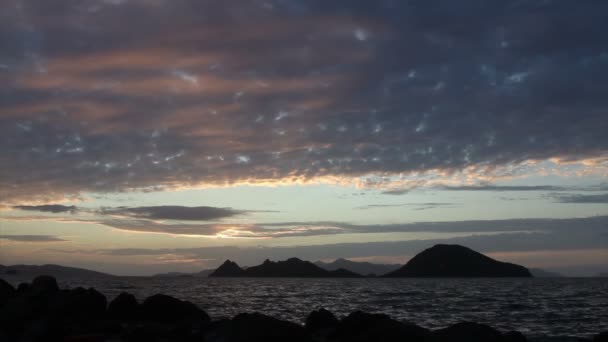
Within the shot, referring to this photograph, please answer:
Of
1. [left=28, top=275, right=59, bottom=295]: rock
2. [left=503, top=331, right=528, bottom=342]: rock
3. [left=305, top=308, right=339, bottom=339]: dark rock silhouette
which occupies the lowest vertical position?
[left=305, top=308, right=339, bottom=339]: dark rock silhouette

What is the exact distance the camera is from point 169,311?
34.5 metres

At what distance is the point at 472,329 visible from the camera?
19.8m

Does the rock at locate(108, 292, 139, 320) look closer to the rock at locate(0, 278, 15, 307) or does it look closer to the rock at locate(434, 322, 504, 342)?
the rock at locate(0, 278, 15, 307)

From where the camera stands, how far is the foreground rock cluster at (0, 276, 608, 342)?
20.0 m

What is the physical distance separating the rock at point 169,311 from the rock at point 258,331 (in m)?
13.4

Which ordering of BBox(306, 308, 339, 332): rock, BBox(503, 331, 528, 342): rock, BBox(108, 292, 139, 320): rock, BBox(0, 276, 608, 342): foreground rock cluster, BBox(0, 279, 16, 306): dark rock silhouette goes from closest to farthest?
BBox(0, 276, 608, 342): foreground rock cluster < BBox(503, 331, 528, 342): rock < BBox(306, 308, 339, 332): rock < BBox(108, 292, 139, 320): rock < BBox(0, 279, 16, 306): dark rock silhouette

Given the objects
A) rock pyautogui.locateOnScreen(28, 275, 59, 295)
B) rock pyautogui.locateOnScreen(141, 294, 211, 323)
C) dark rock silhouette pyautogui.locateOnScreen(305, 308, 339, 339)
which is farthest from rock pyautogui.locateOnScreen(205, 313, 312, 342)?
rock pyautogui.locateOnScreen(28, 275, 59, 295)

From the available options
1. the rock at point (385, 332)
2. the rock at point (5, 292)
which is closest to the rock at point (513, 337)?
the rock at point (385, 332)

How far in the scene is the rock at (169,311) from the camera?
33938 mm

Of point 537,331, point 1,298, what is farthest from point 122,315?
point 537,331

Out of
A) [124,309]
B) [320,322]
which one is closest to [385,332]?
[320,322]

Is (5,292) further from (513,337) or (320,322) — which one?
(513,337)

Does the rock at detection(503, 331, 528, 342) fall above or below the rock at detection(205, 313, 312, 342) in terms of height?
below

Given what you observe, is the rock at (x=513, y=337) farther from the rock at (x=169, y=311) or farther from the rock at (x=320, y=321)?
the rock at (x=169, y=311)
